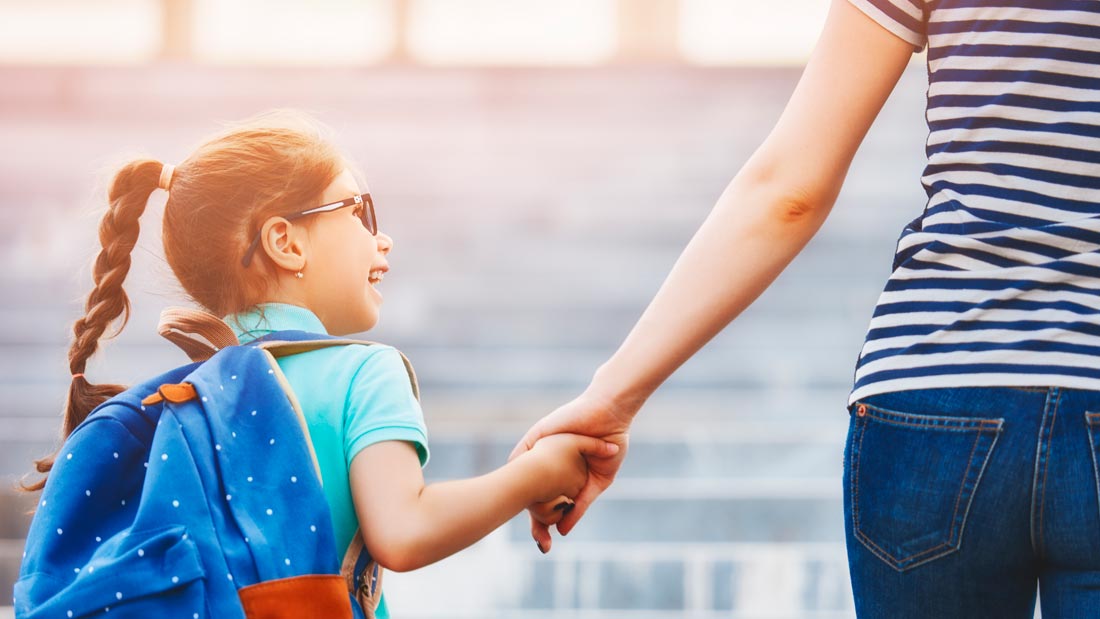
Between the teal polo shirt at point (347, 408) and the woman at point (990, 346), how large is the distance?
1.66 ft

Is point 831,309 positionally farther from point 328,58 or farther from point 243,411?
point 243,411

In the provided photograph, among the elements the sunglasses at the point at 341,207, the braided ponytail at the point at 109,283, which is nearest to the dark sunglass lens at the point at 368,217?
the sunglasses at the point at 341,207

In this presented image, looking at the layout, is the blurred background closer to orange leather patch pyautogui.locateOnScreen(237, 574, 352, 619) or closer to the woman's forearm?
the woman's forearm

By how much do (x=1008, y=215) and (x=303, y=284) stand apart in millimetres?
841

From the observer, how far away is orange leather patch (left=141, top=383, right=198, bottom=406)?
1297mm

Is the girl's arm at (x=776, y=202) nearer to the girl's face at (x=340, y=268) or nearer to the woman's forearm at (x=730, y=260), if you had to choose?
the woman's forearm at (x=730, y=260)

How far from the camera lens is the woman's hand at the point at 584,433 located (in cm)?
160

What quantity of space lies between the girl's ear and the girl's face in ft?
0.04

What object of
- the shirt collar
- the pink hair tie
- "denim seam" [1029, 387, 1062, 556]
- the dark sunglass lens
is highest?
the pink hair tie

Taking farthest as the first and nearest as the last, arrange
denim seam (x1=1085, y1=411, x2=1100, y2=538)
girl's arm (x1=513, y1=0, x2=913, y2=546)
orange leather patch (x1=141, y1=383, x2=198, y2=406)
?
orange leather patch (x1=141, y1=383, x2=198, y2=406)
girl's arm (x1=513, y1=0, x2=913, y2=546)
denim seam (x1=1085, y1=411, x2=1100, y2=538)

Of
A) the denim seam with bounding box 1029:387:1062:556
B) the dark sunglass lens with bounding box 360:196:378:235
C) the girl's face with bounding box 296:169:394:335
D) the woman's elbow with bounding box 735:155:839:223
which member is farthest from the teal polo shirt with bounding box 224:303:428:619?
the denim seam with bounding box 1029:387:1062:556

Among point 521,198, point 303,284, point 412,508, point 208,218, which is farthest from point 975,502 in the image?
point 521,198

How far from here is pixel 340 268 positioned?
5.04 ft

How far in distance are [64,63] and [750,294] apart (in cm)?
761
